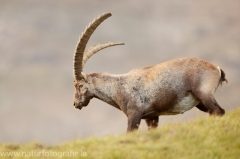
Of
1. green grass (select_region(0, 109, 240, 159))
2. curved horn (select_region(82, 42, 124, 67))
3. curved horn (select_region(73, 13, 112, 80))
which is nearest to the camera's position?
green grass (select_region(0, 109, 240, 159))

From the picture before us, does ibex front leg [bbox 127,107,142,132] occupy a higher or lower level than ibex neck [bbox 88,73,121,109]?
lower

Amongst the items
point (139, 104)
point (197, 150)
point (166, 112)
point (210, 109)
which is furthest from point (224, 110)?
point (197, 150)

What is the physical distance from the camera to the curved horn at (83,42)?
11578 millimetres

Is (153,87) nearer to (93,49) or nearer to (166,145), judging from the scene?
(93,49)

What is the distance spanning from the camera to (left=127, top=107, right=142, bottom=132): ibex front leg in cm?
1077

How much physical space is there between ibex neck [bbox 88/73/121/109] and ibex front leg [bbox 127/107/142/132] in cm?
106

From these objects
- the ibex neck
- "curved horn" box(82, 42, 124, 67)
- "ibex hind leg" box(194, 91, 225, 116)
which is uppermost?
"curved horn" box(82, 42, 124, 67)

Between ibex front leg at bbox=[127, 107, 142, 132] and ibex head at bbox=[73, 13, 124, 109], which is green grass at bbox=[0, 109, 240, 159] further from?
ibex head at bbox=[73, 13, 124, 109]

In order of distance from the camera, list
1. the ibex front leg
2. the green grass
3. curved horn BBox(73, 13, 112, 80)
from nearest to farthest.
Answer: the green grass
the ibex front leg
curved horn BBox(73, 13, 112, 80)

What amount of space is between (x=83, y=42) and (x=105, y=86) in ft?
5.19

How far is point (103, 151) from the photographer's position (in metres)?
7.56

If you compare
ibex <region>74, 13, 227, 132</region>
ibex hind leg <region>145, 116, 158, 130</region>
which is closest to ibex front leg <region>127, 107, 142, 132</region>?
ibex <region>74, 13, 227, 132</region>

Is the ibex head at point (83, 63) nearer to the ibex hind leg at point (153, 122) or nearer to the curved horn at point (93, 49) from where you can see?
the curved horn at point (93, 49)

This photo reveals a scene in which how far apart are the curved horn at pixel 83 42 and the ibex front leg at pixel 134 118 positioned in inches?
88.8
